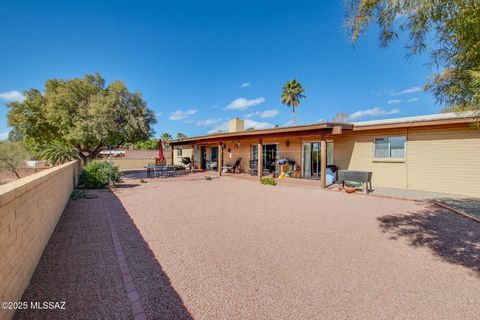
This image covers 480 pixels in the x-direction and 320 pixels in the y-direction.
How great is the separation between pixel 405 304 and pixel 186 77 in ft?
83.8

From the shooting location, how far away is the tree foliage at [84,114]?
1433cm

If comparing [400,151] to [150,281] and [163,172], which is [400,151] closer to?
[150,281]

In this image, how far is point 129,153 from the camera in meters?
32.3

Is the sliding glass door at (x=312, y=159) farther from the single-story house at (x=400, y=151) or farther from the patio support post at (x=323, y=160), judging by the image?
the patio support post at (x=323, y=160)

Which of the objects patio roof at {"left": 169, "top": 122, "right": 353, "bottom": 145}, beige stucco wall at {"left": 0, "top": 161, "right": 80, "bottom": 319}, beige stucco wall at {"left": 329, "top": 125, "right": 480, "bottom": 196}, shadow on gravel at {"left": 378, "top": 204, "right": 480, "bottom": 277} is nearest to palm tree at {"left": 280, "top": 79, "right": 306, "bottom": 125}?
patio roof at {"left": 169, "top": 122, "right": 353, "bottom": 145}

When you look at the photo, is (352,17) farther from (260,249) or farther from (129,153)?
(129,153)

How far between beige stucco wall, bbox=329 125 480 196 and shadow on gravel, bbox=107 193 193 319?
10.7 meters

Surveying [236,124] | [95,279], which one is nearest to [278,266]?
[95,279]

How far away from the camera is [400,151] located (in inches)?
410

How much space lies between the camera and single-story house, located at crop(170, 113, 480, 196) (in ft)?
29.1

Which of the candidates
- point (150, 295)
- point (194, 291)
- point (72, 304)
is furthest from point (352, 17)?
point (72, 304)

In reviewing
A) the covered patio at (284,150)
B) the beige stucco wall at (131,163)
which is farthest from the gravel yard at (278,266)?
the beige stucco wall at (131,163)

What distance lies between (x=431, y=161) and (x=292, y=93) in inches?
1008

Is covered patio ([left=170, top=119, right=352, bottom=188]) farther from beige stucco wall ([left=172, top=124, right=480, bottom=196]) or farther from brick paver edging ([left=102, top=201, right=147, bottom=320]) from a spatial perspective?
brick paver edging ([left=102, top=201, right=147, bottom=320])
